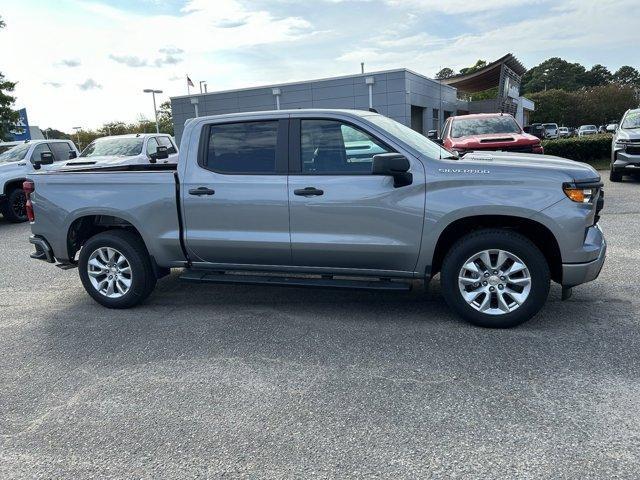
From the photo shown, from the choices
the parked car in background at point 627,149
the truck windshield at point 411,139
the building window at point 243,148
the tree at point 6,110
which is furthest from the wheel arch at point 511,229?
the tree at point 6,110

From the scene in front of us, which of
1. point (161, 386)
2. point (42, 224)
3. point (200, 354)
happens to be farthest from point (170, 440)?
point (42, 224)

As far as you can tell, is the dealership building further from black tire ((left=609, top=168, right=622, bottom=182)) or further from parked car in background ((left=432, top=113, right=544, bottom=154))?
parked car in background ((left=432, top=113, right=544, bottom=154))

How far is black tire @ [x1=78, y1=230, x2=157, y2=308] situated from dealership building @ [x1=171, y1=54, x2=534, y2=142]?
918 inches

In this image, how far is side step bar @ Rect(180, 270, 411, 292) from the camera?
439 cm

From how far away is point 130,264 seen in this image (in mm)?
5125

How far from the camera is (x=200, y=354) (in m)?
4.12

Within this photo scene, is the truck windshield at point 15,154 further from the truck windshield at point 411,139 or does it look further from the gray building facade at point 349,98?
the gray building facade at point 349,98

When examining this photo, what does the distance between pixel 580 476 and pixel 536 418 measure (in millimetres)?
517

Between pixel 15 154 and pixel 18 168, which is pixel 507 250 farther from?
pixel 15 154

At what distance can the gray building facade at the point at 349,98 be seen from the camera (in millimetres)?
28875

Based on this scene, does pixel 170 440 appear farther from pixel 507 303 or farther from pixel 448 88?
pixel 448 88

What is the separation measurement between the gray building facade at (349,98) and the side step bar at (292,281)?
23.4 m

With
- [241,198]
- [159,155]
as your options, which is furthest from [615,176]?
[241,198]

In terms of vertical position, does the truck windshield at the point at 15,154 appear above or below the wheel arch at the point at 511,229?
above
